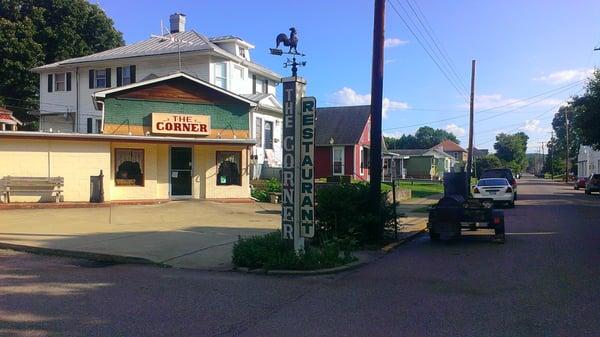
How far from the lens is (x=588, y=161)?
74.1m

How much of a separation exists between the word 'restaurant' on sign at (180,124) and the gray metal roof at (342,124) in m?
19.0

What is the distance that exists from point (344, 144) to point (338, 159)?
138cm

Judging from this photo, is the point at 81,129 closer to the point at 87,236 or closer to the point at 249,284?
the point at 87,236

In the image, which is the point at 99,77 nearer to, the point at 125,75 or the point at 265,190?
the point at 125,75

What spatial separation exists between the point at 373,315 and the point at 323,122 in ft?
126

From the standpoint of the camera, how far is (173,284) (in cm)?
832

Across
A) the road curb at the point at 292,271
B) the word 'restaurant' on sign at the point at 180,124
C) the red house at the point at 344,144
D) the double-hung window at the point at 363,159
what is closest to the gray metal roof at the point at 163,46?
the word 'restaurant' on sign at the point at 180,124

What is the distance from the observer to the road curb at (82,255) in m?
10.1

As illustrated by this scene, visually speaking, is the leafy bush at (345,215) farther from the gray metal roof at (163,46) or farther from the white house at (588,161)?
the white house at (588,161)

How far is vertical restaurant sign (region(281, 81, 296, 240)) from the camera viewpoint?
980 cm

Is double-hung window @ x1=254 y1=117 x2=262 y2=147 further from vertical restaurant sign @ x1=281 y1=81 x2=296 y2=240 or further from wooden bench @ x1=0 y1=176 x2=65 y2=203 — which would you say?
vertical restaurant sign @ x1=281 y1=81 x2=296 y2=240

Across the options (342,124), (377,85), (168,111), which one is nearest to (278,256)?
(377,85)

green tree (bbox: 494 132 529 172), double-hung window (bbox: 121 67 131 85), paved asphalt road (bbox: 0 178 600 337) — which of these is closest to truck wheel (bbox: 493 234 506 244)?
paved asphalt road (bbox: 0 178 600 337)

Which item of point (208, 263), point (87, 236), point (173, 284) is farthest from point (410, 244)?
point (87, 236)
